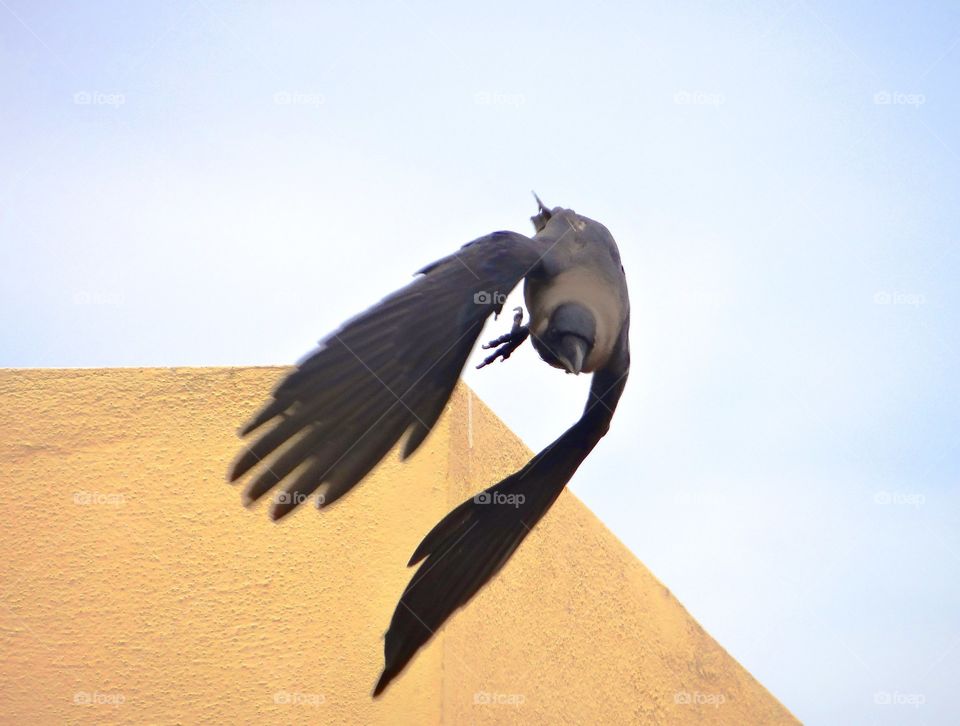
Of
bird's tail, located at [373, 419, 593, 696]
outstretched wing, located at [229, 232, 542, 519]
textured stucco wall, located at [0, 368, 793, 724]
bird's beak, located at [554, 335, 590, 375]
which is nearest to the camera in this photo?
outstretched wing, located at [229, 232, 542, 519]

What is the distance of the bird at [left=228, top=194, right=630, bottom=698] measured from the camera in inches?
103

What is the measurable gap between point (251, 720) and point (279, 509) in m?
1.78

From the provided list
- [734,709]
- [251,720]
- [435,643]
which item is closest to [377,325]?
[435,643]

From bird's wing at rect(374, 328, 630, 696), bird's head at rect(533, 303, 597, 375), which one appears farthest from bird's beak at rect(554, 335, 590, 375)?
bird's wing at rect(374, 328, 630, 696)

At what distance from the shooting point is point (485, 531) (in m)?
3.39

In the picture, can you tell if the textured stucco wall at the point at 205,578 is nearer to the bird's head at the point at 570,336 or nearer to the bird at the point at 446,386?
the bird at the point at 446,386

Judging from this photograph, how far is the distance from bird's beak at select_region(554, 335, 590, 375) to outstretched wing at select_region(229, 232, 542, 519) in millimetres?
217

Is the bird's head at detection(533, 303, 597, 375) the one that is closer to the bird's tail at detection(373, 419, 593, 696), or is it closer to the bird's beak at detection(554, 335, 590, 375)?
the bird's beak at detection(554, 335, 590, 375)

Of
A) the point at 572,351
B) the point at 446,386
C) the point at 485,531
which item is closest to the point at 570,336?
the point at 572,351

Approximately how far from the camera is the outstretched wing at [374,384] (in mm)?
2586

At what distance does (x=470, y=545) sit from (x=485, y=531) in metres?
0.07

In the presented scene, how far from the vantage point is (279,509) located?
101 inches

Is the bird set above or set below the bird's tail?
above

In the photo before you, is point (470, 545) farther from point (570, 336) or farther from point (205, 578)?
point (205, 578)
